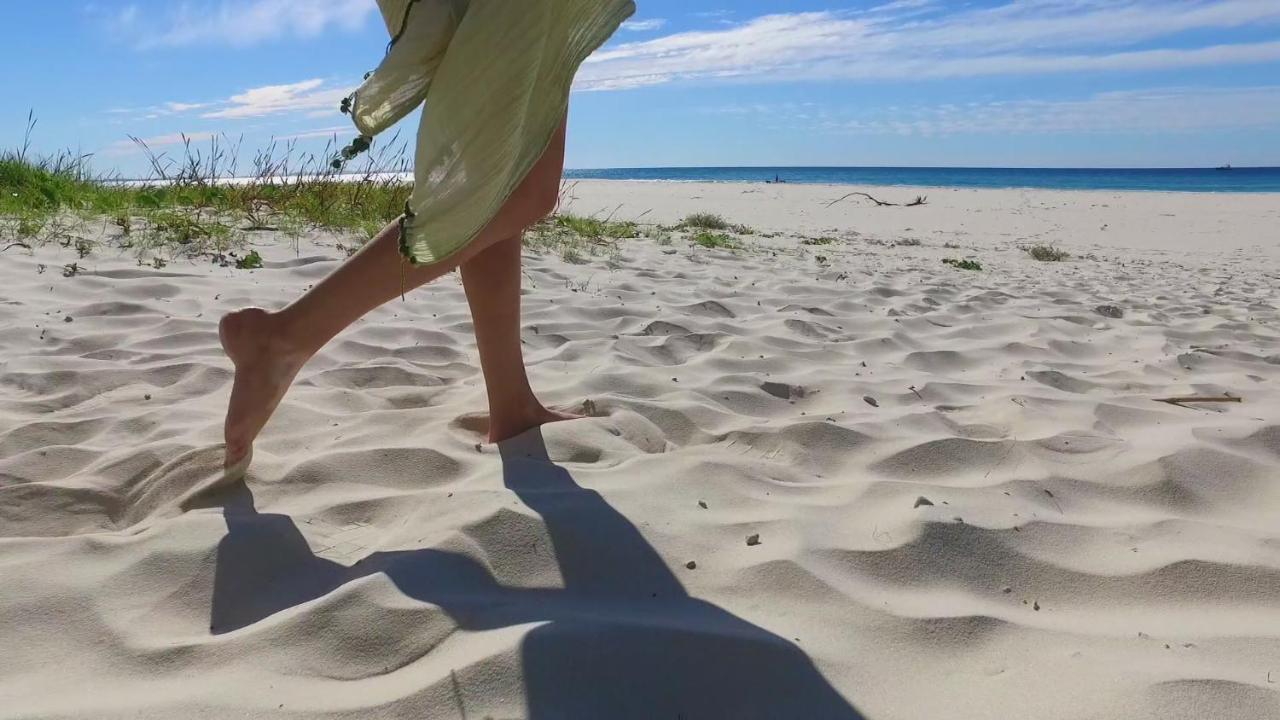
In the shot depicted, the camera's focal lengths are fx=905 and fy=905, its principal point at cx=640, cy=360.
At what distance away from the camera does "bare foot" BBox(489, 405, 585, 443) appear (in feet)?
6.61

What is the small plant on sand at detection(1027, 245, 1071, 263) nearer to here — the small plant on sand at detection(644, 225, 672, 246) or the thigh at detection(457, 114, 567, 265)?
the small plant on sand at detection(644, 225, 672, 246)

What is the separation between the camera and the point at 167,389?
7.79 ft

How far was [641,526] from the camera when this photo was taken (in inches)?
62.6

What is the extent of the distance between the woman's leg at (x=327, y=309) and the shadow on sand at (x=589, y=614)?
18 cm

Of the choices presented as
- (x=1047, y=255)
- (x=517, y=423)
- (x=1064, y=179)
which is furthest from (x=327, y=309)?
(x=1064, y=179)

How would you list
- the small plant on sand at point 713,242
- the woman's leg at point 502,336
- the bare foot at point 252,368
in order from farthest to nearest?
1. the small plant on sand at point 713,242
2. the woman's leg at point 502,336
3. the bare foot at point 252,368

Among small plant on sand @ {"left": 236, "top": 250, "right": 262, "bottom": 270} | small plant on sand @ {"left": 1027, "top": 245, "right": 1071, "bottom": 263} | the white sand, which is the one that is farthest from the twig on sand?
small plant on sand @ {"left": 1027, "top": 245, "right": 1071, "bottom": 263}

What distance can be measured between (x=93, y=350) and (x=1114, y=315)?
3979 millimetres

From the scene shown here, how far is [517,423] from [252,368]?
22.2 inches

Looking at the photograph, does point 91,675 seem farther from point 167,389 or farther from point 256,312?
point 167,389

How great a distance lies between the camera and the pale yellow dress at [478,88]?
144 cm

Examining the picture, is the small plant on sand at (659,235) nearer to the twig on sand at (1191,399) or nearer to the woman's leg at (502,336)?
the twig on sand at (1191,399)

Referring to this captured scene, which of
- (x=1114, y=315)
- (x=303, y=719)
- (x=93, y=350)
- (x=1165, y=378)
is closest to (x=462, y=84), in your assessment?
(x=303, y=719)

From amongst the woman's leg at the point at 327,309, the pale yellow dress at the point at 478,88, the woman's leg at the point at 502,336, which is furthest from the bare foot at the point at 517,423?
the pale yellow dress at the point at 478,88
